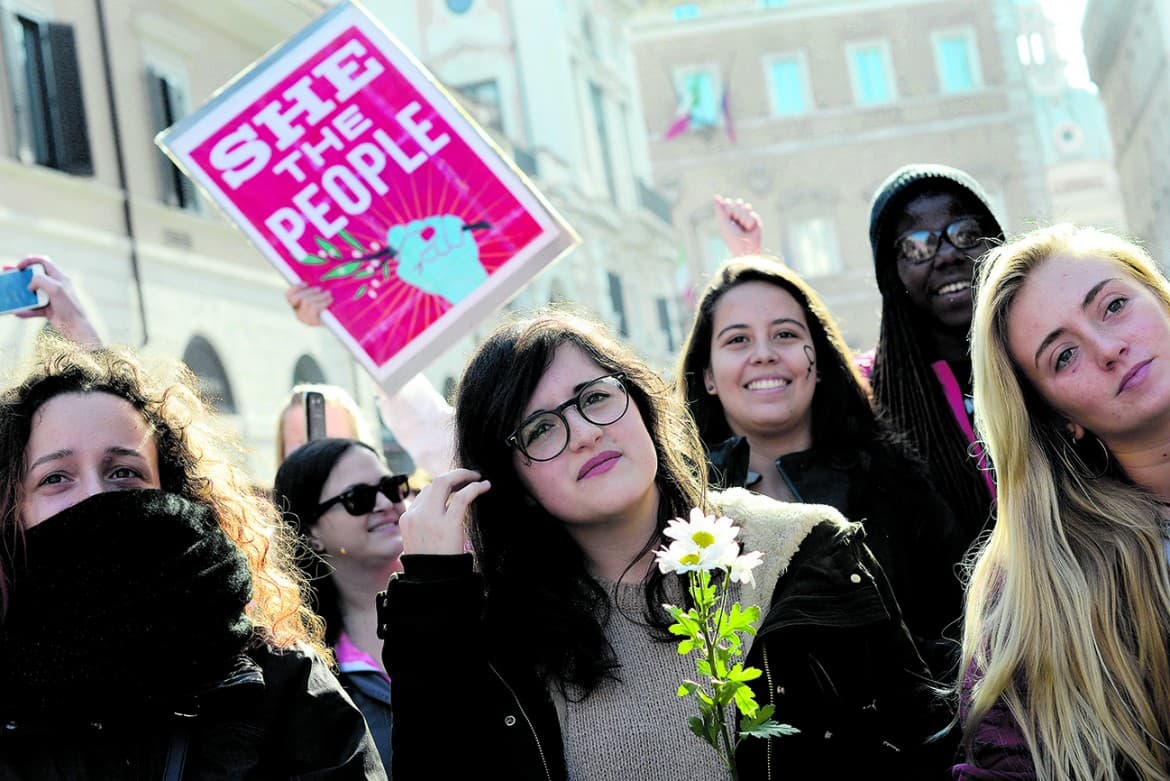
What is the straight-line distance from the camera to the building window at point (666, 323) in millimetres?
31984

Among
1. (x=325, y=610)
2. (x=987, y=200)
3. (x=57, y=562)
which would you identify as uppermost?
(x=987, y=200)

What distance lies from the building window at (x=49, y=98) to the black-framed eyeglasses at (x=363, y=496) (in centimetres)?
867

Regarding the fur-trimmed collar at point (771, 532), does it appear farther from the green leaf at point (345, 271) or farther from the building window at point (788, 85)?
the building window at point (788, 85)

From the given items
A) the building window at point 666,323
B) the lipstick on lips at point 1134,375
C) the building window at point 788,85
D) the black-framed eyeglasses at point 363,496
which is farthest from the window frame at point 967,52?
the lipstick on lips at point 1134,375

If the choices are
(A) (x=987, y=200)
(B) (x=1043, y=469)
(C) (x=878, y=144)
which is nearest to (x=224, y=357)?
(A) (x=987, y=200)

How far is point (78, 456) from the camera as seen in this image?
2973 millimetres

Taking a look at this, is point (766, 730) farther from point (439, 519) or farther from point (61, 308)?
point (61, 308)

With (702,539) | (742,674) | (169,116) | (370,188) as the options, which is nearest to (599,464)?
(702,539)

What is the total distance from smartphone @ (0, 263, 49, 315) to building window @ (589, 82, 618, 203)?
2579cm

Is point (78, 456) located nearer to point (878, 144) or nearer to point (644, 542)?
point (644, 542)

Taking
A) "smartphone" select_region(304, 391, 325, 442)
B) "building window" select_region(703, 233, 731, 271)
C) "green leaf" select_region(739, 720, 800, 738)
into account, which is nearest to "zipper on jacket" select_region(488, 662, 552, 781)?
"green leaf" select_region(739, 720, 800, 738)

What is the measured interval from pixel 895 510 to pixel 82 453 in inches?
75.5

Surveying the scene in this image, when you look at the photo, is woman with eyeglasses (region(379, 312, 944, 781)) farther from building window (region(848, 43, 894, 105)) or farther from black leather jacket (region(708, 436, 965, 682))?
building window (region(848, 43, 894, 105))

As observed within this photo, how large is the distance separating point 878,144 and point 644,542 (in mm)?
36617
